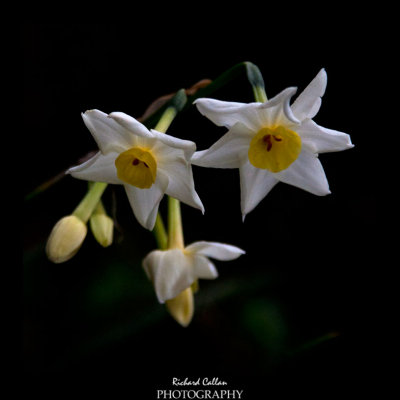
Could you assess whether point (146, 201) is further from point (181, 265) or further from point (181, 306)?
point (181, 306)

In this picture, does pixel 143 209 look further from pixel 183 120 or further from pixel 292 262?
pixel 292 262

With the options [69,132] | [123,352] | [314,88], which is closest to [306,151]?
[314,88]

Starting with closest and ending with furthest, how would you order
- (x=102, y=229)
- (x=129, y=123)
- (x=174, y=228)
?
1. (x=129, y=123)
2. (x=102, y=229)
3. (x=174, y=228)

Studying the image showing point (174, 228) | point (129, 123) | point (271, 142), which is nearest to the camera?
point (129, 123)

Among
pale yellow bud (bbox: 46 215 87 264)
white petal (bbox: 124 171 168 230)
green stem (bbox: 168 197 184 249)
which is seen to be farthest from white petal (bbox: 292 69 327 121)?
pale yellow bud (bbox: 46 215 87 264)

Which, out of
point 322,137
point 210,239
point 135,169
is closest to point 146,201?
point 135,169

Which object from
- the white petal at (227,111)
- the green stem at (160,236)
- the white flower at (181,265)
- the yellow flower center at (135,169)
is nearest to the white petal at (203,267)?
the white flower at (181,265)

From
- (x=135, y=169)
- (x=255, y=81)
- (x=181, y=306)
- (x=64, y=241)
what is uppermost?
(x=255, y=81)
